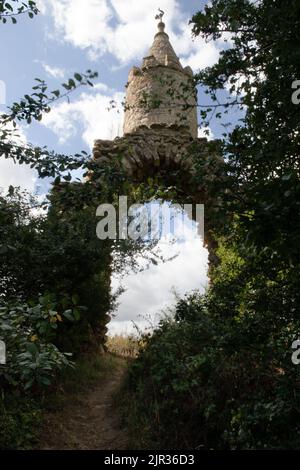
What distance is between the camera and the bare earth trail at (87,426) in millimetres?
4367

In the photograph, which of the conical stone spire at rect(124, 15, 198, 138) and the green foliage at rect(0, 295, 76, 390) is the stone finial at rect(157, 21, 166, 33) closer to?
the conical stone spire at rect(124, 15, 198, 138)

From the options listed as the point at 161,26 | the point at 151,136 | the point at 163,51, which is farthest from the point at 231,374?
the point at 161,26

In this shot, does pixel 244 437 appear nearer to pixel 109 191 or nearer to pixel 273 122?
pixel 109 191

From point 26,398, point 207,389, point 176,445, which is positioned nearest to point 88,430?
point 26,398

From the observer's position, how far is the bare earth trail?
437cm

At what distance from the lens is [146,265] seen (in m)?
8.68

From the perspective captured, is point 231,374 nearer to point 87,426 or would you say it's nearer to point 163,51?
point 87,426

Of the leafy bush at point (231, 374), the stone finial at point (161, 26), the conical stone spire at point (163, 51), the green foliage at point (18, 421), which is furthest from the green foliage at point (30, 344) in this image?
the stone finial at point (161, 26)

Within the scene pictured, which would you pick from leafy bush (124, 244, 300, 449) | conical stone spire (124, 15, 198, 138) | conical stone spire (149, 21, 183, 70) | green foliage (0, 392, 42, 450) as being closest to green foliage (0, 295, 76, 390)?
leafy bush (124, 244, 300, 449)

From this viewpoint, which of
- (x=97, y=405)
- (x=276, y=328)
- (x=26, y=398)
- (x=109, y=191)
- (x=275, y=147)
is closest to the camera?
(x=275, y=147)

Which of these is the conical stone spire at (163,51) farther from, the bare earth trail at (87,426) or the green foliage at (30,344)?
the green foliage at (30,344)

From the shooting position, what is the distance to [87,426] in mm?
5082

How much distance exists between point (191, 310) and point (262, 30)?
9.72ft
